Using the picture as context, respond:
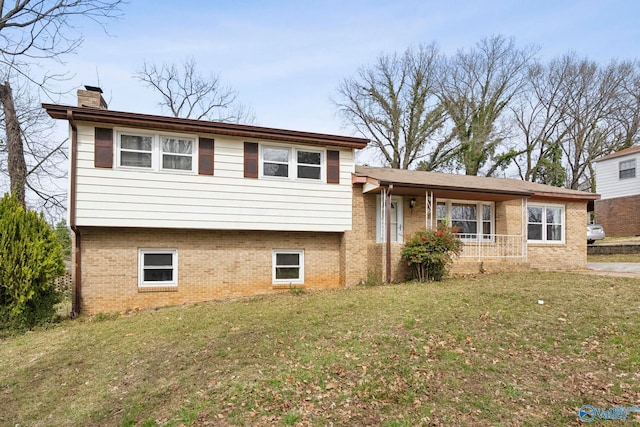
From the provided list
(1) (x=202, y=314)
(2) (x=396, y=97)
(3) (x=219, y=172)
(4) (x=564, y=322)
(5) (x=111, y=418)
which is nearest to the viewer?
(5) (x=111, y=418)

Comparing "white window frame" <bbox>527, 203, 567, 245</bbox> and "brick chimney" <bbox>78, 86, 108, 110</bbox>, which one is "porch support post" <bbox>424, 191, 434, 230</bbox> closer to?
"white window frame" <bbox>527, 203, 567, 245</bbox>

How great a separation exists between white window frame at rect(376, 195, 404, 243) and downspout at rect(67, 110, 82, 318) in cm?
835

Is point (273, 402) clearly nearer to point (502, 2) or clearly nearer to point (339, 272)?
point (339, 272)

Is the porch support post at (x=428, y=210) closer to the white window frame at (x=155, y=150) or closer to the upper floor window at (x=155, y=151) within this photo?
the white window frame at (x=155, y=150)

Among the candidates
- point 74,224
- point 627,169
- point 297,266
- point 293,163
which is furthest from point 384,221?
point 627,169

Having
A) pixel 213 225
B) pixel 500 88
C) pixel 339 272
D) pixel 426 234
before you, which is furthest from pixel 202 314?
pixel 500 88

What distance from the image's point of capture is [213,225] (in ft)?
36.7

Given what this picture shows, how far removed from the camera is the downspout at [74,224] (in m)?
9.90

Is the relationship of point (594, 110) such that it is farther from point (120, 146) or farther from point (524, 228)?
point (120, 146)

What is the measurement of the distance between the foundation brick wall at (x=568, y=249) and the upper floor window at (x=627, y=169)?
11.0 metres

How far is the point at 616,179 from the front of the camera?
24.4m

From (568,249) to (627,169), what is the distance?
41.3ft

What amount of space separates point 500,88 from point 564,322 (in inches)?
1124

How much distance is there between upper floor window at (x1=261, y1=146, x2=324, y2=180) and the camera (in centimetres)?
1194
